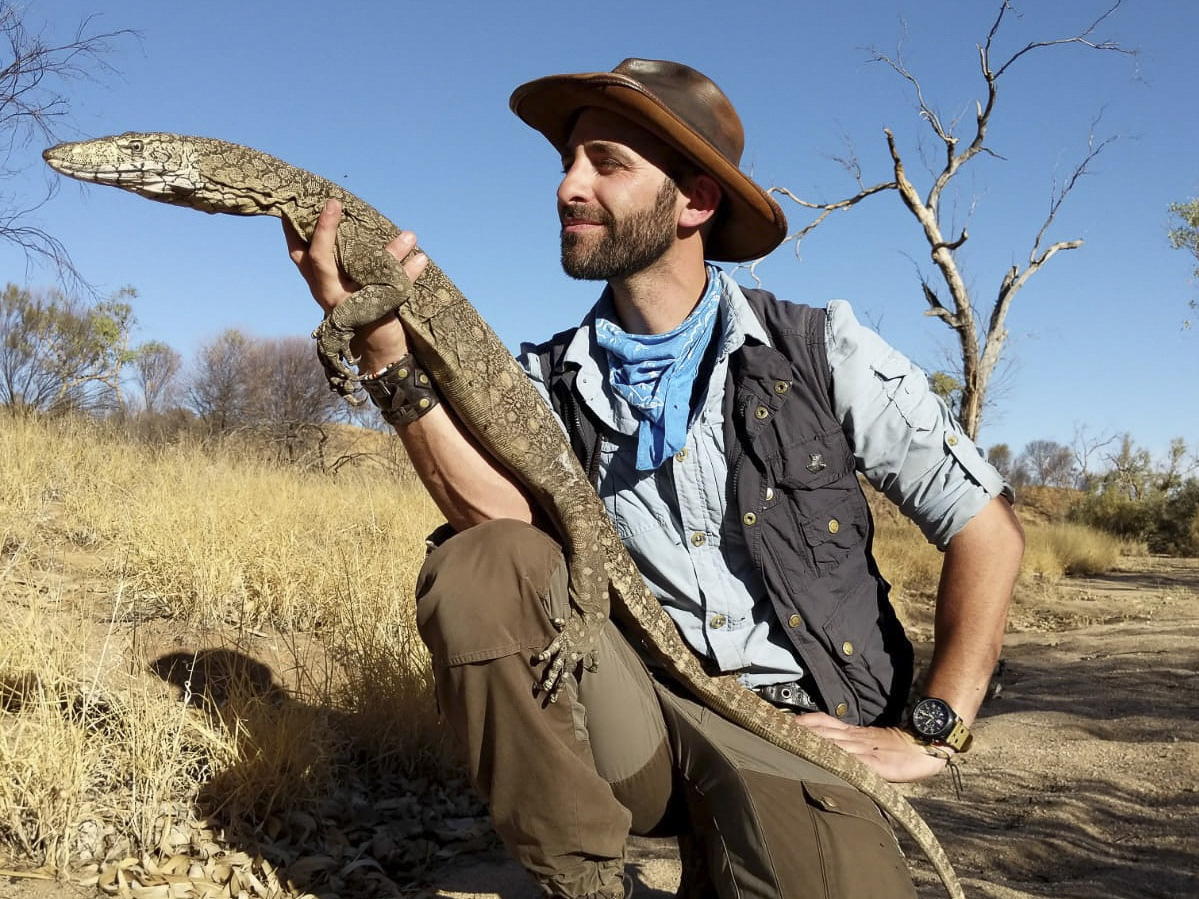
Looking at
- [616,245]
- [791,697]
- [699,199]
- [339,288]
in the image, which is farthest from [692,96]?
[791,697]

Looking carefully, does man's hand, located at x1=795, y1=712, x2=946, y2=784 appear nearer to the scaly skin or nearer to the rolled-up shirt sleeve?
the scaly skin

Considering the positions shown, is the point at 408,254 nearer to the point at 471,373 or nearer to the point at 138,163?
the point at 471,373

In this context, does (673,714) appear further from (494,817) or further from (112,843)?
(112,843)

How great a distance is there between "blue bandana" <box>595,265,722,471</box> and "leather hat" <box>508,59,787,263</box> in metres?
0.38

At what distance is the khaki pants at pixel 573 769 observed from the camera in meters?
2.51

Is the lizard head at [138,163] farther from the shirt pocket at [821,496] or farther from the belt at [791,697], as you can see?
the belt at [791,697]

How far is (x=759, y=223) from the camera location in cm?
341

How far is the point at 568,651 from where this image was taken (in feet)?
8.72

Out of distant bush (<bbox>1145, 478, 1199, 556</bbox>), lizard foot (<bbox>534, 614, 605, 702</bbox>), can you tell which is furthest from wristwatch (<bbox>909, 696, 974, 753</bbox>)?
distant bush (<bbox>1145, 478, 1199, 556</bbox>)

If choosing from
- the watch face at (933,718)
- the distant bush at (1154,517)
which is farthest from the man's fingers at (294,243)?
the distant bush at (1154,517)

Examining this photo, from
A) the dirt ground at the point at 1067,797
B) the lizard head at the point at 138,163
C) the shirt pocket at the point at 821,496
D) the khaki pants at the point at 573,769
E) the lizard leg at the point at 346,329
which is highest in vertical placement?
the lizard head at the point at 138,163

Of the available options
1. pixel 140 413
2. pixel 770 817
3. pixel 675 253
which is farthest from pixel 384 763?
pixel 140 413

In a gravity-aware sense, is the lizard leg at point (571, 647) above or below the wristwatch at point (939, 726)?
above

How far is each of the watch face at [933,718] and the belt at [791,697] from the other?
323mm
